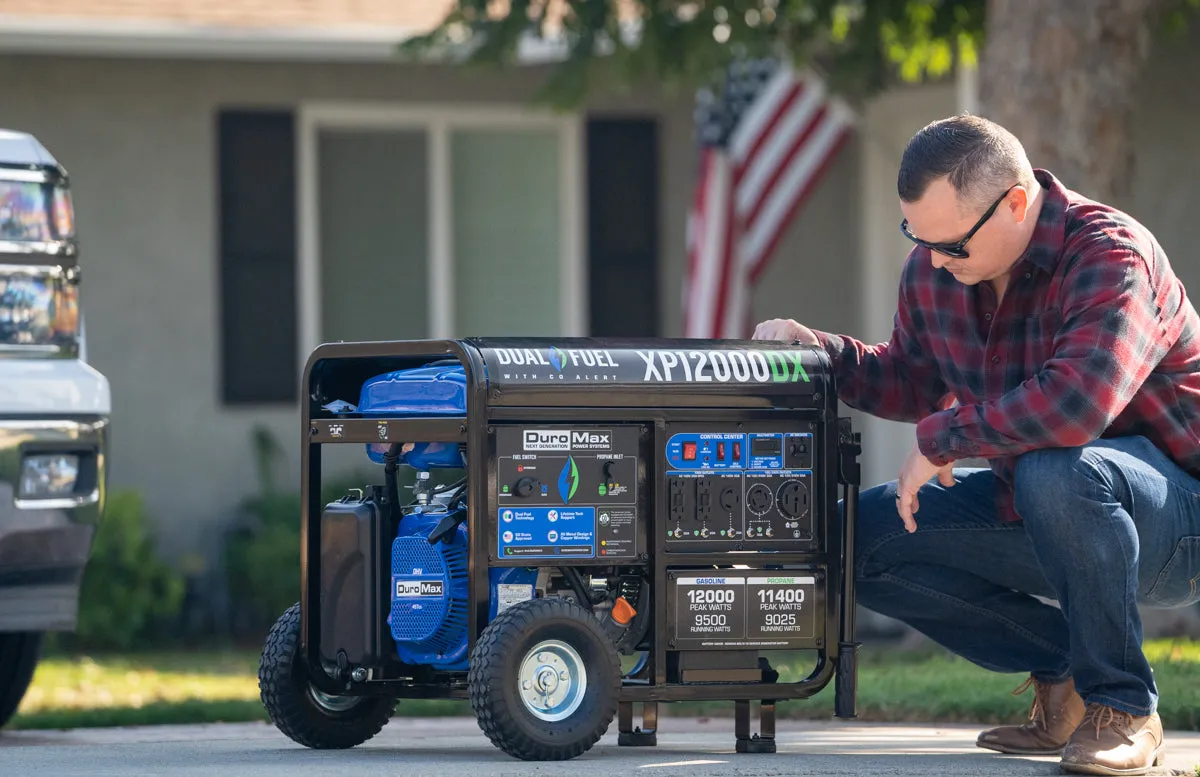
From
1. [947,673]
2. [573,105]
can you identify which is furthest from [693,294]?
[947,673]

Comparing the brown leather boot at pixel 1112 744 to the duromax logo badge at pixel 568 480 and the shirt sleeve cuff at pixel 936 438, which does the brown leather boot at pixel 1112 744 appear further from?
the duromax logo badge at pixel 568 480

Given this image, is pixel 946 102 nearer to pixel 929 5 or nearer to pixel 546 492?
pixel 929 5

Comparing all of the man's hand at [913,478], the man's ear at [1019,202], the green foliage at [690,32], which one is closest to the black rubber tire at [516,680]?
the man's hand at [913,478]

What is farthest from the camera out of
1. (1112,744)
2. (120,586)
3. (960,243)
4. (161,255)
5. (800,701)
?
(161,255)

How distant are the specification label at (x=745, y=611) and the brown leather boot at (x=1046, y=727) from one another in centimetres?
56

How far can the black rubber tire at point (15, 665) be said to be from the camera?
18.7 feet

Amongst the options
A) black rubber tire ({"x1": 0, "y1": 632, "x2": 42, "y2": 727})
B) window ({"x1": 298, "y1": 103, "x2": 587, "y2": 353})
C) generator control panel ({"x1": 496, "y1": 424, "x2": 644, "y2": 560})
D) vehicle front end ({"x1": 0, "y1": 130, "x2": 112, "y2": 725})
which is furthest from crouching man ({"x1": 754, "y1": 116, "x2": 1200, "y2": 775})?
window ({"x1": 298, "y1": 103, "x2": 587, "y2": 353})

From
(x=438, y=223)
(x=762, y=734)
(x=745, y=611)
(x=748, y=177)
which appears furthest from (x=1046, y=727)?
(x=438, y=223)

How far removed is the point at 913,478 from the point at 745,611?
48cm

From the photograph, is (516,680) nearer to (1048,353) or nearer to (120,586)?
(1048,353)

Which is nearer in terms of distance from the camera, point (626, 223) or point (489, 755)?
point (489, 755)

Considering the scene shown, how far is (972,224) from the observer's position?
4.31 metres

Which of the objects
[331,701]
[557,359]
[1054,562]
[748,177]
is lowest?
[331,701]

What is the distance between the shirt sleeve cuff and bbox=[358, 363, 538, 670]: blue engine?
3.01 feet
